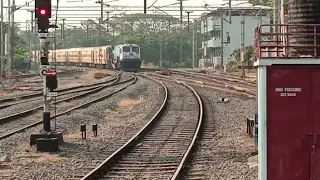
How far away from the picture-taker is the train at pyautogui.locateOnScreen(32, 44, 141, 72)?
62.8 m

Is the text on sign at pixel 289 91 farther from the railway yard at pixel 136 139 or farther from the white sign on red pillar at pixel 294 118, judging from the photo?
the railway yard at pixel 136 139

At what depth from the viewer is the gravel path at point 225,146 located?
13.0 metres

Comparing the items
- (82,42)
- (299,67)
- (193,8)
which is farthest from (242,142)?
(82,42)

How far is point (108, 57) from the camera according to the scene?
69.8m

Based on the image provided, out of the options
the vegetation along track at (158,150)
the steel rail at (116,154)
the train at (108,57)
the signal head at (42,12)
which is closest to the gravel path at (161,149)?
the vegetation along track at (158,150)

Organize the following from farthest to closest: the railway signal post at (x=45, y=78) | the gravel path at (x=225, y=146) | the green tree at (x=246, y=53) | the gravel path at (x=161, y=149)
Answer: the green tree at (x=246, y=53)
the railway signal post at (x=45, y=78)
the gravel path at (x=161, y=149)
the gravel path at (x=225, y=146)

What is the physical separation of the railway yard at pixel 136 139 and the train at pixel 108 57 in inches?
967

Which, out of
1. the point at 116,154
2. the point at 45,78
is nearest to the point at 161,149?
the point at 116,154

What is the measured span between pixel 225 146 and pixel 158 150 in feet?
6.32

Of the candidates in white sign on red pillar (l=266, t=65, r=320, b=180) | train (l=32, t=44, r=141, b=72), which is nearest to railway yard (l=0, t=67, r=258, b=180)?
white sign on red pillar (l=266, t=65, r=320, b=180)

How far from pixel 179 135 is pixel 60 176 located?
680 cm

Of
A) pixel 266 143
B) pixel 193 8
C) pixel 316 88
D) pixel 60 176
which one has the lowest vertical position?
pixel 60 176

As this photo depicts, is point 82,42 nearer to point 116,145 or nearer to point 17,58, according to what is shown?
point 17,58

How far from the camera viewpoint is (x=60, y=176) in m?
12.8
